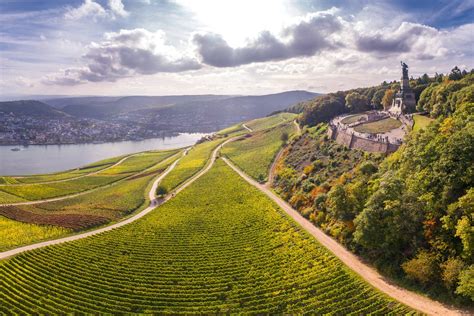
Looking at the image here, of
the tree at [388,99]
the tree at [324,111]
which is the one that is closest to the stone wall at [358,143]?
the tree at [324,111]

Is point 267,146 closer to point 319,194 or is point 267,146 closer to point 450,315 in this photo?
point 319,194

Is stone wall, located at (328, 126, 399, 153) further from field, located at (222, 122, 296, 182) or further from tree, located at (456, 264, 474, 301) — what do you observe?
tree, located at (456, 264, 474, 301)

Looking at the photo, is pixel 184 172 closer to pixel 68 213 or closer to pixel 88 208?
pixel 88 208

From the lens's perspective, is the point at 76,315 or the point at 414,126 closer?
the point at 76,315

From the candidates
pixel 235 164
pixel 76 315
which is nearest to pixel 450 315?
pixel 76 315

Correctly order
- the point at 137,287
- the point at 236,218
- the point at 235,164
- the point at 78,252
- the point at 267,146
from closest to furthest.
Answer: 1. the point at 137,287
2. the point at 78,252
3. the point at 236,218
4. the point at 235,164
5. the point at 267,146

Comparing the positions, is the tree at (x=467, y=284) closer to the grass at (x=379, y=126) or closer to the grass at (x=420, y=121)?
the grass at (x=420, y=121)
